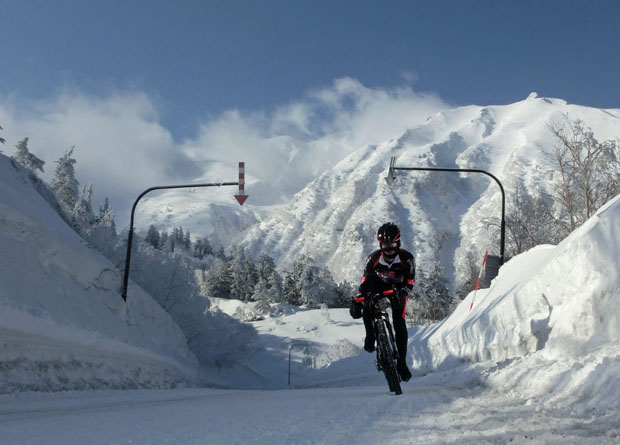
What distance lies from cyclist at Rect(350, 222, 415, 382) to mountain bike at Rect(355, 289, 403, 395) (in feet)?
0.23

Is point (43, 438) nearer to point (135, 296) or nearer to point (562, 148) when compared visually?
point (135, 296)

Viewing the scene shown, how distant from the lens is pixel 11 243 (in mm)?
11961

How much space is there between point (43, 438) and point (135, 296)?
52.8 ft

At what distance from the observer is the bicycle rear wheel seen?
21.2 ft

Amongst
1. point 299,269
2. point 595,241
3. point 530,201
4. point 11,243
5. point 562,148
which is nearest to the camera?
point 595,241

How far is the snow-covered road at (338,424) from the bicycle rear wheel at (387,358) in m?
0.78

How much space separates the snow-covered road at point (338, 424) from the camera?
3426 mm

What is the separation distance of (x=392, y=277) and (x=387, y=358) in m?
1.13

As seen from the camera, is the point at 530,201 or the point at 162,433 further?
the point at 530,201

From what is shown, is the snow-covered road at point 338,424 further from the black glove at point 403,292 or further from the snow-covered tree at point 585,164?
the snow-covered tree at point 585,164

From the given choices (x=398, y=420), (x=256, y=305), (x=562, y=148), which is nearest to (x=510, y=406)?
(x=398, y=420)

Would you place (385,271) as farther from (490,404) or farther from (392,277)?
(490,404)

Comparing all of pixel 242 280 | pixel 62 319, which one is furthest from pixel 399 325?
pixel 242 280

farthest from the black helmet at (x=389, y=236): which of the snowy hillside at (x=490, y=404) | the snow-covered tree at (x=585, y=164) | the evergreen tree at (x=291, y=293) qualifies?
the evergreen tree at (x=291, y=293)
